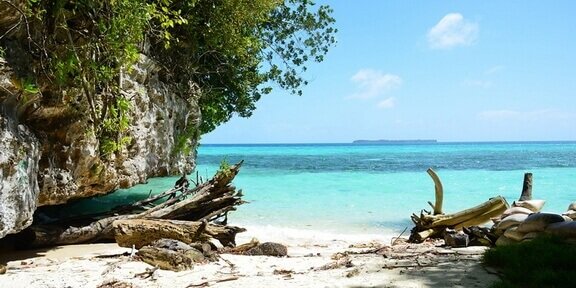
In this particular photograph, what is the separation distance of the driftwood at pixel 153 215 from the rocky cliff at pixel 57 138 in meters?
Result: 0.91

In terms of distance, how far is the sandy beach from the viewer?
521 centimetres

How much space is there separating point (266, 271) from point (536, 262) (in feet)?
11.3

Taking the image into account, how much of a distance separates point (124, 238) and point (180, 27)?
5.71 m

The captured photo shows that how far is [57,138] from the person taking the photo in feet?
24.4

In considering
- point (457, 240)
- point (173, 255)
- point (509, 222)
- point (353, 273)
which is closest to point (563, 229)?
point (509, 222)

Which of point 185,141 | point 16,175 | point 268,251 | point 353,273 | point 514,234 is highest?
point 185,141

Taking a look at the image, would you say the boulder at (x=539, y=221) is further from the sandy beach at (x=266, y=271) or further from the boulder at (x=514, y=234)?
the sandy beach at (x=266, y=271)

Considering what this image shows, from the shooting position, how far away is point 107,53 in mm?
7176

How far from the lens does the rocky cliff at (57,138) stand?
19.3 feet

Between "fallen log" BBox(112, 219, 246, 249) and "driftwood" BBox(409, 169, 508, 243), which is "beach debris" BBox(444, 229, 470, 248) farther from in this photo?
"fallen log" BBox(112, 219, 246, 249)

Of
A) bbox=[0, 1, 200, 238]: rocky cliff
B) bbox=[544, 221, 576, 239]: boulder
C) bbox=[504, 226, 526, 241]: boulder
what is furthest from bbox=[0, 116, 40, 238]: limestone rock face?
bbox=[544, 221, 576, 239]: boulder

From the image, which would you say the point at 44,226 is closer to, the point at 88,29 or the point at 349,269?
the point at 88,29

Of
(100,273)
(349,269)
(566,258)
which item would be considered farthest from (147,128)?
(566,258)

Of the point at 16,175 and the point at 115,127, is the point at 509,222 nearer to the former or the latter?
the point at 115,127
